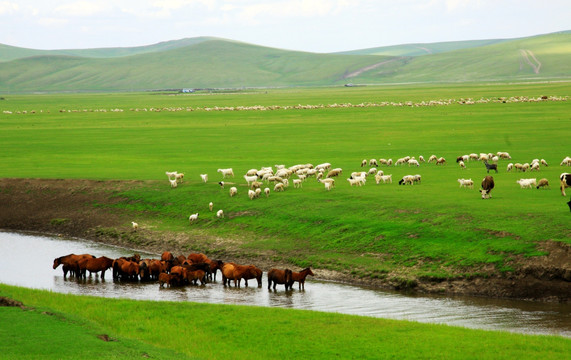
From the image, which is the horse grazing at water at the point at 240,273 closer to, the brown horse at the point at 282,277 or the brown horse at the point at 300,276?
the brown horse at the point at 282,277

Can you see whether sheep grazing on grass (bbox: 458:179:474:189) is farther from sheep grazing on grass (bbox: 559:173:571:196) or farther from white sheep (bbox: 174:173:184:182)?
white sheep (bbox: 174:173:184:182)

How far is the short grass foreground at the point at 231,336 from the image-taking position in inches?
704

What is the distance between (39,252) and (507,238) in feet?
71.9

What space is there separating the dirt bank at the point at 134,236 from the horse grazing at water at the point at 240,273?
285 centimetres

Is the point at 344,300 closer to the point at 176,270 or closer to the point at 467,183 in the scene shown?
the point at 176,270

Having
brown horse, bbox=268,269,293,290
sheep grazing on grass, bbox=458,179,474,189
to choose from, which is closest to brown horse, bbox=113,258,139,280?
brown horse, bbox=268,269,293,290

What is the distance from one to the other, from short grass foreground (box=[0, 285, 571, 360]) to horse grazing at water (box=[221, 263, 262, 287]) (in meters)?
5.17

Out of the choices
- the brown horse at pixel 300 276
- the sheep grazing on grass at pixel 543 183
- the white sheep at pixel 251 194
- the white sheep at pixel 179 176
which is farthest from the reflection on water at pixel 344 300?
the sheep grazing on grass at pixel 543 183

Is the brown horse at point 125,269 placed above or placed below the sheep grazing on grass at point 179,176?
below

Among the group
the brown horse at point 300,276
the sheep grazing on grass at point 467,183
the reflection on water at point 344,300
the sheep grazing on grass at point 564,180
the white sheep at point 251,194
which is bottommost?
the reflection on water at point 344,300

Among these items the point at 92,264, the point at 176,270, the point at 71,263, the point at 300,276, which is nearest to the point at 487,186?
the point at 300,276

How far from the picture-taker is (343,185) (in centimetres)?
4162

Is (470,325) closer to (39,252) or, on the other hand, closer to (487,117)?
(39,252)

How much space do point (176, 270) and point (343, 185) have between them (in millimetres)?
14785
